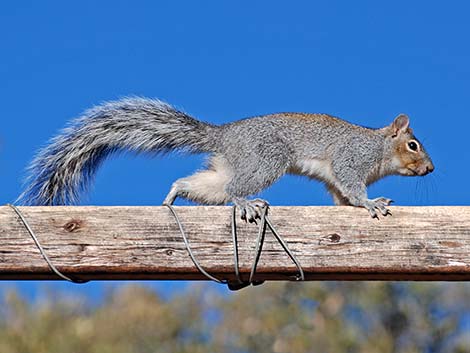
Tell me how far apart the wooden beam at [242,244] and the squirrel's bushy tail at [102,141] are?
25.8 inches

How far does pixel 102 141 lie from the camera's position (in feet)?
13.2

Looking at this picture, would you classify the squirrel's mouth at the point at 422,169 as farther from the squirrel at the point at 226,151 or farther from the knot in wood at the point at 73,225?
the knot in wood at the point at 73,225

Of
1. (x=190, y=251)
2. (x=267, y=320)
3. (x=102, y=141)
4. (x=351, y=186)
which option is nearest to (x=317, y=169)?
(x=351, y=186)

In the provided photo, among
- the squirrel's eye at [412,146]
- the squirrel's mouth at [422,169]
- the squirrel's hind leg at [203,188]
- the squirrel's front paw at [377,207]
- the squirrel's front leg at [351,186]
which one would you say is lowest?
the squirrel's front paw at [377,207]

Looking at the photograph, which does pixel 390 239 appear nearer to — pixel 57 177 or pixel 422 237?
pixel 422 237

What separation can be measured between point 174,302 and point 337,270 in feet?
31.0

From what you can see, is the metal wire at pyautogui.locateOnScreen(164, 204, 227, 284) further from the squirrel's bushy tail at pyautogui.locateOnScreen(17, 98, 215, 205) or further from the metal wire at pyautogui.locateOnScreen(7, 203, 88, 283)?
the squirrel's bushy tail at pyautogui.locateOnScreen(17, 98, 215, 205)

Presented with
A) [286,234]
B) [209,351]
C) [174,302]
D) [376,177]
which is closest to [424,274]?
[286,234]

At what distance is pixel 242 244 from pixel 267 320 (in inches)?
355

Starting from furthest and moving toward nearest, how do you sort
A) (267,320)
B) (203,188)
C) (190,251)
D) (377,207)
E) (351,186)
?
(267,320), (351,186), (203,188), (377,207), (190,251)

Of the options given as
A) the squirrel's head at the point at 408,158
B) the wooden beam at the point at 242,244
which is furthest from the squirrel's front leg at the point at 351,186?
the wooden beam at the point at 242,244

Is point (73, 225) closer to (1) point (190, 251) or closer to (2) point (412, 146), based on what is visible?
(1) point (190, 251)

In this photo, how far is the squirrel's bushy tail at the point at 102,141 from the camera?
12.5ft

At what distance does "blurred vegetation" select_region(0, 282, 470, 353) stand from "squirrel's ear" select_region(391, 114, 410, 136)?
20.1ft
